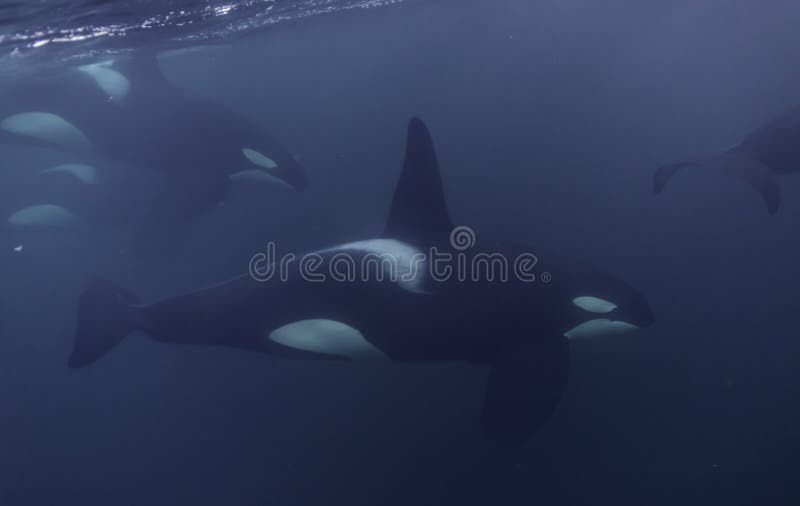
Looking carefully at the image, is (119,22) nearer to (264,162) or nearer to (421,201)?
(264,162)

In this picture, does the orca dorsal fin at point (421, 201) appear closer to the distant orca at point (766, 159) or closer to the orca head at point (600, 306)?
the orca head at point (600, 306)

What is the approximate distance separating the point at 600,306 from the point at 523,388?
58.9 inches

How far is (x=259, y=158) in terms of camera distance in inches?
536

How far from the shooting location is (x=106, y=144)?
45.8ft

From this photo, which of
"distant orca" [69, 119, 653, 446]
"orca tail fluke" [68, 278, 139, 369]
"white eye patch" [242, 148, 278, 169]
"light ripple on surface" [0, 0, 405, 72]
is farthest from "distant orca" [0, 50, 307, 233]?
"distant orca" [69, 119, 653, 446]

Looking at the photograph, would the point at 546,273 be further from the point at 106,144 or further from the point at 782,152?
the point at 106,144

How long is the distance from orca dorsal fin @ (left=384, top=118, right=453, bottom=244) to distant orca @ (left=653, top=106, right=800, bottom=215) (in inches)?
187

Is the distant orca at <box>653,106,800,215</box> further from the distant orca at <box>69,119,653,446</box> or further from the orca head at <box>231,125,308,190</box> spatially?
the orca head at <box>231,125,308,190</box>

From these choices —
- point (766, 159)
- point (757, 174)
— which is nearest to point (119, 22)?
point (757, 174)

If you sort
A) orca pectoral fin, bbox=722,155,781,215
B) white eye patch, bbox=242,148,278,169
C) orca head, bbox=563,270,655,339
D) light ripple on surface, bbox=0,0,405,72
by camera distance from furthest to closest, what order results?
white eye patch, bbox=242,148,278,169
light ripple on surface, bbox=0,0,405,72
orca pectoral fin, bbox=722,155,781,215
orca head, bbox=563,270,655,339

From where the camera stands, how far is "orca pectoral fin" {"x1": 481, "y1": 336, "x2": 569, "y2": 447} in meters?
7.84

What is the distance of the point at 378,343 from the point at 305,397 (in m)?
4.21

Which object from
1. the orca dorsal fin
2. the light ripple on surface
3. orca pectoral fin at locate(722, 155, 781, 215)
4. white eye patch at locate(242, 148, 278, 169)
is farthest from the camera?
white eye patch at locate(242, 148, 278, 169)

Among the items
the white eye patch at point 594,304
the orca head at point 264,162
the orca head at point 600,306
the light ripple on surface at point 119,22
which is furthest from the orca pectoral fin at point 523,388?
the light ripple on surface at point 119,22
